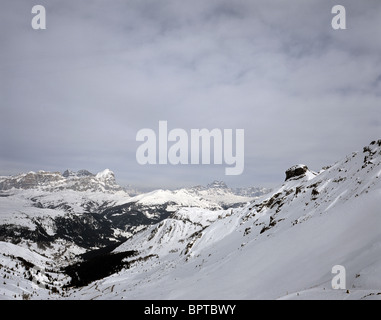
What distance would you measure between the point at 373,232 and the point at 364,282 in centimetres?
1068

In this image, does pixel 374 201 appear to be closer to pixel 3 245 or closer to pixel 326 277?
pixel 326 277

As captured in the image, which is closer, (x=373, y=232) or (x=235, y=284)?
(x=373, y=232)

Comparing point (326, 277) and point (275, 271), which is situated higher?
point (326, 277)
